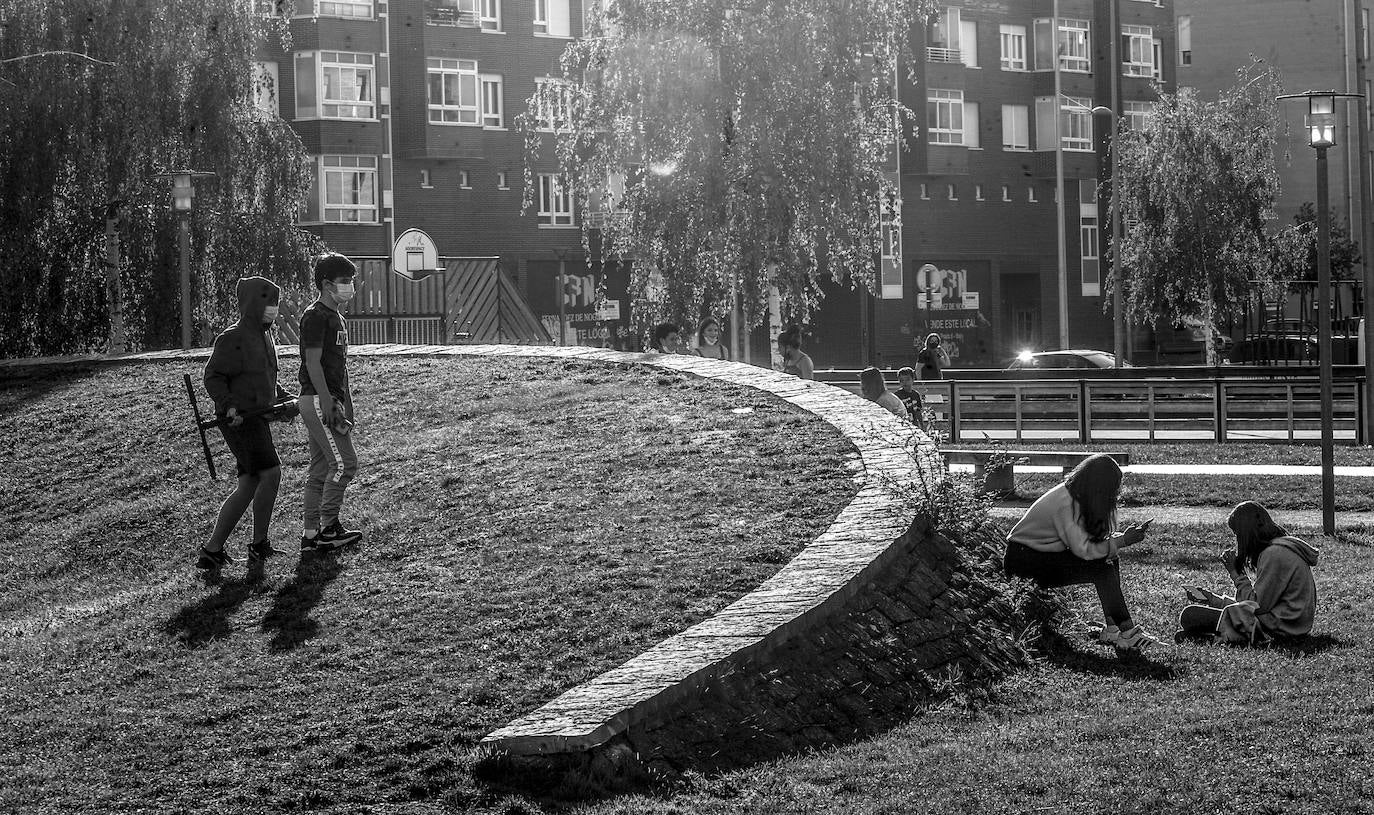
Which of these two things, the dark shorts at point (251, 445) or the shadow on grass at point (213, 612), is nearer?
the shadow on grass at point (213, 612)

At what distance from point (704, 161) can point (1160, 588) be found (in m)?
20.8

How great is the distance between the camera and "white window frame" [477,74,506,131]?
50094 mm

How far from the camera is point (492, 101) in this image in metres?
50.3

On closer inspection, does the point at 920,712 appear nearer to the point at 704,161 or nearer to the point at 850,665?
the point at 850,665

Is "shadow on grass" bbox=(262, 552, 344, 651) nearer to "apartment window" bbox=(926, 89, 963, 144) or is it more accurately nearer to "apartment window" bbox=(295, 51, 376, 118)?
"apartment window" bbox=(295, 51, 376, 118)

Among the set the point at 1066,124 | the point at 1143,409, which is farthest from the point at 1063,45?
the point at 1143,409

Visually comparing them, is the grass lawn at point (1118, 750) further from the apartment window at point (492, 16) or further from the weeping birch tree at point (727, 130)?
the apartment window at point (492, 16)

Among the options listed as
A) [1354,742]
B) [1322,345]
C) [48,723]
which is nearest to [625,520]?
[48,723]

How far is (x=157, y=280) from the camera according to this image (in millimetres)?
30750

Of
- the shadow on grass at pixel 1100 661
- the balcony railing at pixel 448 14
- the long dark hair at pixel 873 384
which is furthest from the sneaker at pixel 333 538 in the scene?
the balcony railing at pixel 448 14

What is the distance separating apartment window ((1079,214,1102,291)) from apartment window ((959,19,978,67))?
703 centimetres

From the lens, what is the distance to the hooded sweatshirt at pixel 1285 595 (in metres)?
9.36

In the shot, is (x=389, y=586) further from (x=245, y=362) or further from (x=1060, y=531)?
(x=1060, y=531)

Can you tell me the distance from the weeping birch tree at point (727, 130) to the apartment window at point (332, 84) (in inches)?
649
